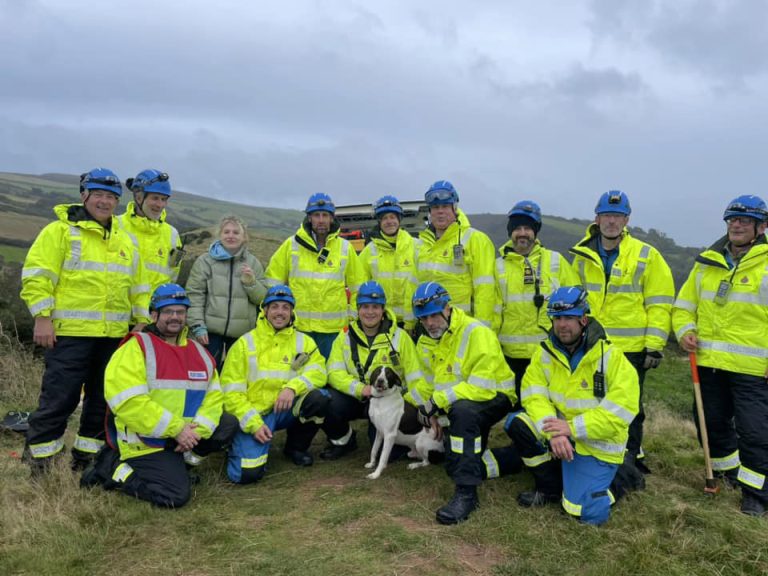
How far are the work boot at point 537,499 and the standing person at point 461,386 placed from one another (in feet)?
1.39

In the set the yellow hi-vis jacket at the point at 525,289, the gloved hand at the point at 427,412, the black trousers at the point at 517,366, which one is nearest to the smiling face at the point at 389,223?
the yellow hi-vis jacket at the point at 525,289

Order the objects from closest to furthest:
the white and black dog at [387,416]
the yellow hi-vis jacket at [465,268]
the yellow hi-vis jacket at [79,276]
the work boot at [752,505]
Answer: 1. the work boot at [752,505]
2. the yellow hi-vis jacket at [79,276]
3. the white and black dog at [387,416]
4. the yellow hi-vis jacket at [465,268]

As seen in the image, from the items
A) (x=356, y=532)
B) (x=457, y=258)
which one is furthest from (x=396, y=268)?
(x=356, y=532)

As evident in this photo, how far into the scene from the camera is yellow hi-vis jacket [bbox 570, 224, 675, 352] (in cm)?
560

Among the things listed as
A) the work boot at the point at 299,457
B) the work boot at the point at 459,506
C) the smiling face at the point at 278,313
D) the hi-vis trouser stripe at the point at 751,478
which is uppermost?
the smiling face at the point at 278,313

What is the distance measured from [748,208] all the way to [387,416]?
12.9 feet

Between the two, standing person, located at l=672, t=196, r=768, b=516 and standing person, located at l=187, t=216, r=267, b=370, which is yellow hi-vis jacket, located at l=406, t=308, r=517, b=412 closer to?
standing person, located at l=672, t=196, r=768, b=516

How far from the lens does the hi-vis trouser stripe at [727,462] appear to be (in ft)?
18.3

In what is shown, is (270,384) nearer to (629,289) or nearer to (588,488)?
(588,488)

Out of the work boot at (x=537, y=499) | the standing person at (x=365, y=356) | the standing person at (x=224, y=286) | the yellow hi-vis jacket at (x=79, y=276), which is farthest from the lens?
the standing person at (x=224, y=286)

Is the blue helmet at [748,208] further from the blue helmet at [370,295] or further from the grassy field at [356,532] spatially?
the blue helmet at [370,295]

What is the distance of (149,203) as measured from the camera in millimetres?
6152

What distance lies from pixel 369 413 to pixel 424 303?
→ 4.66 ft

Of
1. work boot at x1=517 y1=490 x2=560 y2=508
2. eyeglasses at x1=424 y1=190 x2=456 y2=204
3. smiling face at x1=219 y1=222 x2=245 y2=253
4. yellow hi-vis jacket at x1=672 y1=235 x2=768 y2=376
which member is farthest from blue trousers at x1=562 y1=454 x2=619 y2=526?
smiling face at x1=219 y1=222 x2=245 y2=253
